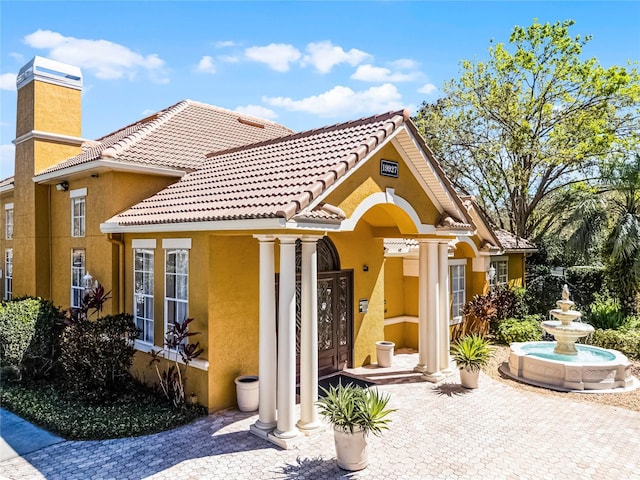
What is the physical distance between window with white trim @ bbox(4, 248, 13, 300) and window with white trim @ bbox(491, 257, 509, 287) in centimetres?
2008

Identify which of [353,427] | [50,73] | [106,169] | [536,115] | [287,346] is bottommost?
[353,427]

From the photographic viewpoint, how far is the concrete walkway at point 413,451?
7457mm

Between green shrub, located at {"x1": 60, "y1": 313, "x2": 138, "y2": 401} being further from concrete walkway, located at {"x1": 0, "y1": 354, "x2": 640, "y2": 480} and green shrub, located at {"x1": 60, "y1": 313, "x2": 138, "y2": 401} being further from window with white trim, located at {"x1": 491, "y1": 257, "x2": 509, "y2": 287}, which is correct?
window with white trim, located at {"x1": 491, "y1": 257, "x2": 509, "y2": 287}

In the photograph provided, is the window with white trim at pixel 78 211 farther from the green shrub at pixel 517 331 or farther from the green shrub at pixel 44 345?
the green shrub at pixel 517 331

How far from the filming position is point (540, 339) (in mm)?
17672

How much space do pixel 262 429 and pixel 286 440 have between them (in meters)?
0.71

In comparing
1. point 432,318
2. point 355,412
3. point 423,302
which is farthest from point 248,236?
point 432,318

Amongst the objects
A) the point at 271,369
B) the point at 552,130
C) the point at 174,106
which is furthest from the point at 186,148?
the point at 552,130

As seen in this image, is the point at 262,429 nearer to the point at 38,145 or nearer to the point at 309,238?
the point at 309,238

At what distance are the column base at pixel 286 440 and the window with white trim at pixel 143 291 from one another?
4.76 m

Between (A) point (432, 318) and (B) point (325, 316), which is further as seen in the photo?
(B) point (325, 316)

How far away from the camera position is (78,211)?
45.1 feet

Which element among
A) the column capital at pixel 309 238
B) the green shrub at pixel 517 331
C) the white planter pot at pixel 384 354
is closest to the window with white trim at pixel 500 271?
the green shrub at pixel 517 331

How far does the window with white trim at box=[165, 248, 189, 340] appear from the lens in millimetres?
10484
